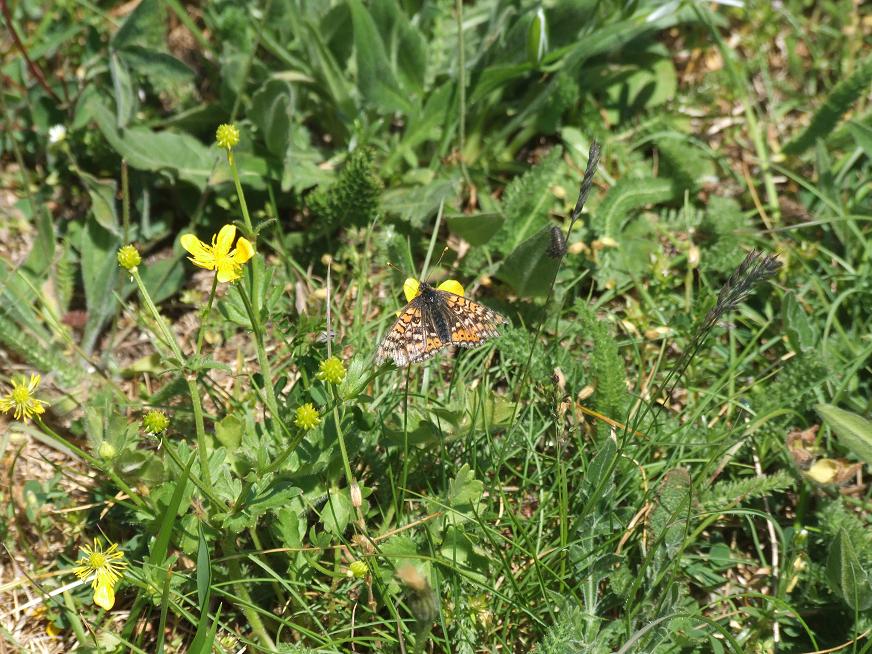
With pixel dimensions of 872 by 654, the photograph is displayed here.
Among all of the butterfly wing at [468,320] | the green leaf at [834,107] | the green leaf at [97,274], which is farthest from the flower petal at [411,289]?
the green leaf at [834,107]

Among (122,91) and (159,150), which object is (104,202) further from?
(122,91)

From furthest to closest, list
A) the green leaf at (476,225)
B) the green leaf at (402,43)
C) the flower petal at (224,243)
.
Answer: the green leaf at (402,43) → the green leaf at (476,225) → the flower petal at (224,243)

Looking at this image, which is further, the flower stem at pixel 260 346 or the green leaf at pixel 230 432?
the green leaf at pixel 230 432

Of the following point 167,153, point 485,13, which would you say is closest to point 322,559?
point 167,153

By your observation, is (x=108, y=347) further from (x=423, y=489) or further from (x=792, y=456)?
(x=792, y=456)

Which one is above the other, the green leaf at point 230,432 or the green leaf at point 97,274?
the green leaf at point 230,432

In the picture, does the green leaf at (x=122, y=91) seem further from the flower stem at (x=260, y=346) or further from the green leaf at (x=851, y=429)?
the green leaf at (x=851, y=429)
